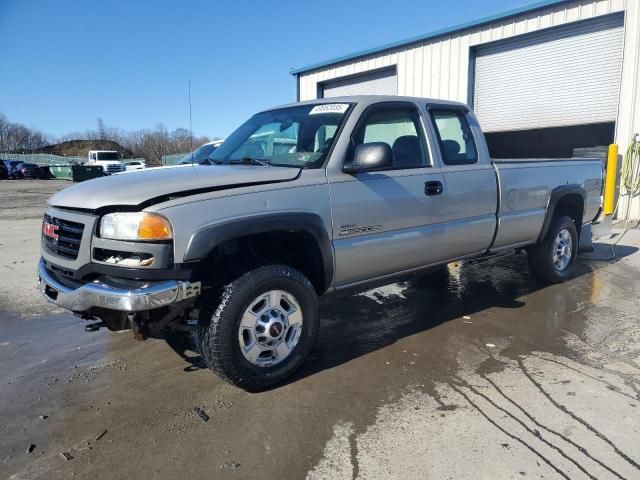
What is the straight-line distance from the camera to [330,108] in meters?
4.14

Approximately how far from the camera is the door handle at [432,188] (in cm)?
421

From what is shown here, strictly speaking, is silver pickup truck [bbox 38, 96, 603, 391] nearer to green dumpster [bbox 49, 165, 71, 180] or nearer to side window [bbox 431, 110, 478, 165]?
side window [bbox 431, 110, 478, 165]

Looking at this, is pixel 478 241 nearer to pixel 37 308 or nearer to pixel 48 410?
pixel 48 410

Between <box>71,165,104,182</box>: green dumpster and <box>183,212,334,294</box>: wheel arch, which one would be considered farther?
<box>71,165,104,182</box>: green dumpster

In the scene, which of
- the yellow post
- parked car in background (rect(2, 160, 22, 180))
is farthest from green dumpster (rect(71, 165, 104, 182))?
the yellow post

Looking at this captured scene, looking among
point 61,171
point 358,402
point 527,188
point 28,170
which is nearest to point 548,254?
point 527,188

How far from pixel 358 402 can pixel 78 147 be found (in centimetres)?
9976

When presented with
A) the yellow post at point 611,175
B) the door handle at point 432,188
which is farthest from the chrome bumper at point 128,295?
the yellow post at point 611,175

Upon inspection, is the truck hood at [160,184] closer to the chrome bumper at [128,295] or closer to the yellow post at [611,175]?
the chrome bumper at [128,295]

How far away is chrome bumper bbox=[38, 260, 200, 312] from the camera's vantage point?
287 centimetres

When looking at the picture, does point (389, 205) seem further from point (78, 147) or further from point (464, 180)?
point (78, 147)

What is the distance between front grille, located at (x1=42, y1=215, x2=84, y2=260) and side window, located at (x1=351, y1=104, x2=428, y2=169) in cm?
220

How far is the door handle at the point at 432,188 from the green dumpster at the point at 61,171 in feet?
140

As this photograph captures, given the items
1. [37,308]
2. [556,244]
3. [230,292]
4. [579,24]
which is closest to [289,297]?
[230,292]
